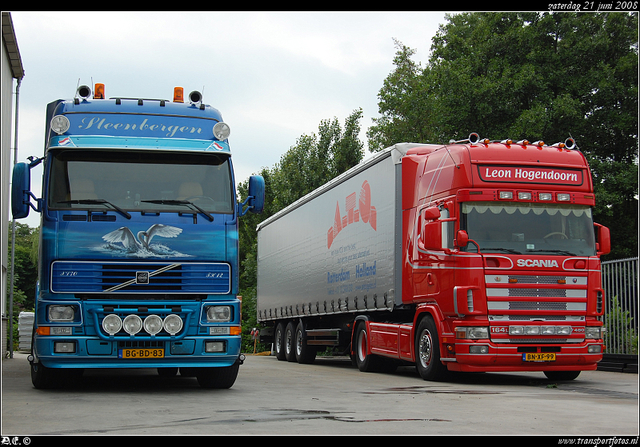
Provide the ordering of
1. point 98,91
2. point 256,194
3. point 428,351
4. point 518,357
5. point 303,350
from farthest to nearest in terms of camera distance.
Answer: point 303,350 < point 428,351 < point 518,357 < point 98,91 < point 256,194

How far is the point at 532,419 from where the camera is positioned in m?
8.16

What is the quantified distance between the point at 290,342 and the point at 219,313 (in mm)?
12726

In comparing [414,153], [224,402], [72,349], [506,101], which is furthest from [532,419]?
[506,101]

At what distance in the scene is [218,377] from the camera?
1157cm

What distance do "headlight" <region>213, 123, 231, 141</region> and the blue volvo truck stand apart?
2cm

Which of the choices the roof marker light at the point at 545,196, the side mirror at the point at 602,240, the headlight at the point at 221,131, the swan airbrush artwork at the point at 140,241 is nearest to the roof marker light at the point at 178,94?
the headlight at the point at 221,131

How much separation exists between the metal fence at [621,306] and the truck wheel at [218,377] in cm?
980

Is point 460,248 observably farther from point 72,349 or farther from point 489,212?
point 72,349

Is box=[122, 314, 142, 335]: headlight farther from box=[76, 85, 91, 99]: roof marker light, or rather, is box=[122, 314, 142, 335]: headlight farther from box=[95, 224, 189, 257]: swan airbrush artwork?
box=[76, 85, 91, 99]: roof marker light

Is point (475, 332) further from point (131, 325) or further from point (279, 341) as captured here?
point (279, 341)

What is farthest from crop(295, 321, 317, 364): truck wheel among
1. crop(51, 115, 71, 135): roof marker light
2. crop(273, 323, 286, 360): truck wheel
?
crop(51, 115, 71, 135): roof marker light

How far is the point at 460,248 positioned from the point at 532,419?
4706mm

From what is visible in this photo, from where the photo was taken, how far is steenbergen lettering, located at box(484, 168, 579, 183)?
1289 cm

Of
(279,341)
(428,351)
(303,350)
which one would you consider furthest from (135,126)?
(279,341)
